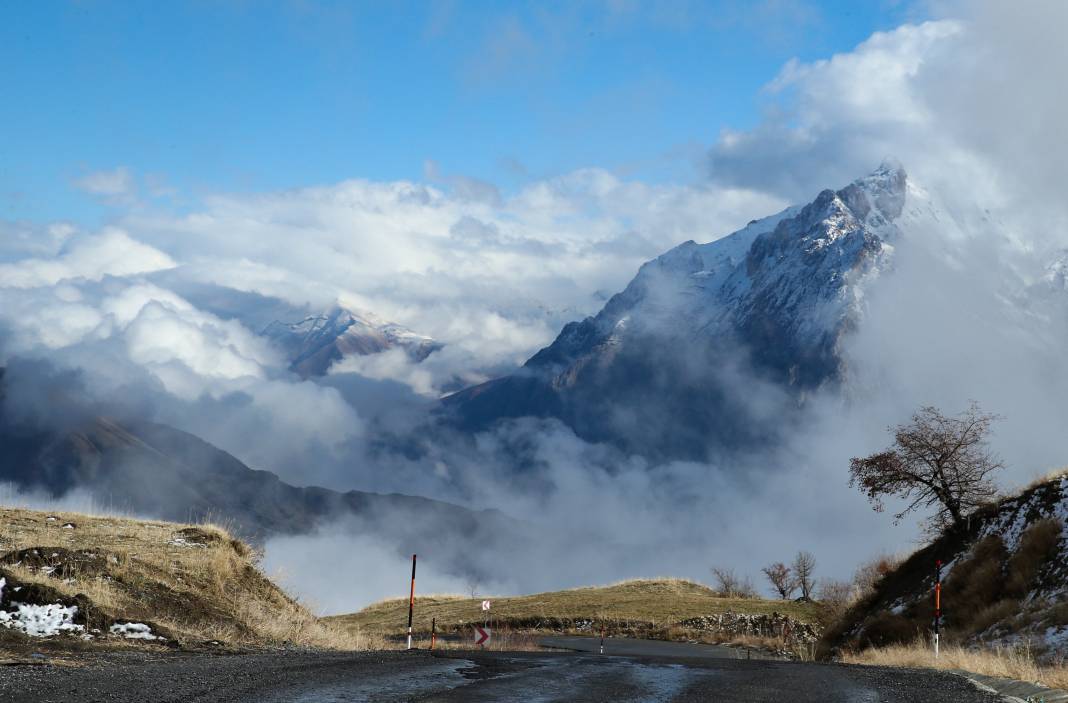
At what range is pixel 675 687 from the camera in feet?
44.1

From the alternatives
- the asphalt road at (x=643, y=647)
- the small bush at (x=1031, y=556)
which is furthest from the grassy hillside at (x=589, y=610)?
the small bush at (x=1031, y=556)

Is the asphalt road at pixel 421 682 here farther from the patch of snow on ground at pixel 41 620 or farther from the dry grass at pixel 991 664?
the patch of snow on ground at pixel 41 620

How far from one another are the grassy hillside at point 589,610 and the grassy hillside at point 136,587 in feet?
102

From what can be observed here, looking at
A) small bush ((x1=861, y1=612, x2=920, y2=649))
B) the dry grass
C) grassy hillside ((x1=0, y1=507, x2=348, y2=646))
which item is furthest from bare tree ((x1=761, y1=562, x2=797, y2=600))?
grassy hillside ((x1=0, y1=507, x2=348, y2=646))

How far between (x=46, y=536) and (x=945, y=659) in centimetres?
2237

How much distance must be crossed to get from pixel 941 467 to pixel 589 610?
134ft

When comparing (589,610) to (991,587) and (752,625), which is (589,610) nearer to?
(752,625)

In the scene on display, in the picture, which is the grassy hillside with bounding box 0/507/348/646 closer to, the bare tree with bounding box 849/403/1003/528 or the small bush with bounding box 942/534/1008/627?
the small bush with bounding box 942/534/1008/627

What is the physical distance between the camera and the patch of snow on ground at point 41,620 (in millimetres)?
16031

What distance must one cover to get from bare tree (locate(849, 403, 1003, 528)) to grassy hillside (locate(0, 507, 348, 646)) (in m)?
22.3

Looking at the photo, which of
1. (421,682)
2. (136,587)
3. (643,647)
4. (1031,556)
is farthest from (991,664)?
(643,647)

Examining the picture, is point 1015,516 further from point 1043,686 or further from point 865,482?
point 1043,686

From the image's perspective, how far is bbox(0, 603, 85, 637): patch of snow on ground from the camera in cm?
1603

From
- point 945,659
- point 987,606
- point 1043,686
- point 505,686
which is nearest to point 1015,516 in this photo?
point 987,606
